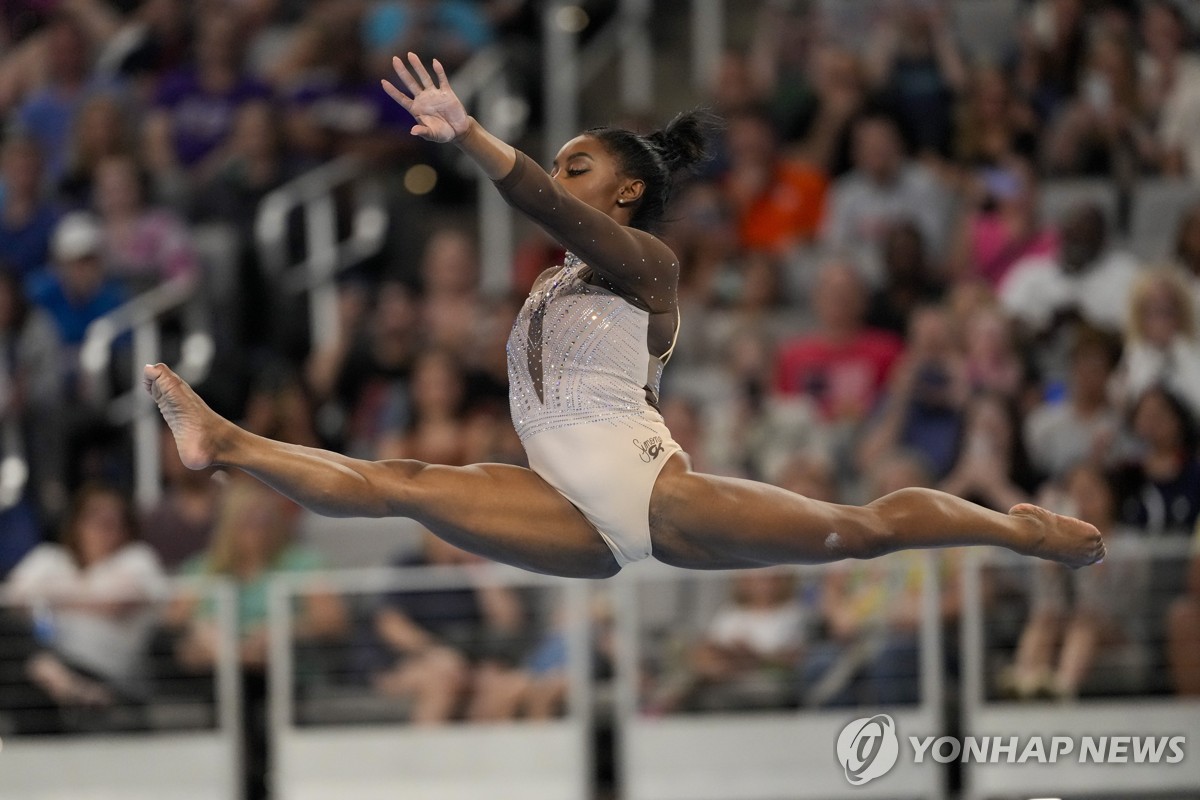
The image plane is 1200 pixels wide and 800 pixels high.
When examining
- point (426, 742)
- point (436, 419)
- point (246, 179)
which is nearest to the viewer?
point (426, 742)

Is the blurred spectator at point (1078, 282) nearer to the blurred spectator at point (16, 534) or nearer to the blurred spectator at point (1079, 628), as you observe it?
the blurred spectator at point (1079, 628)

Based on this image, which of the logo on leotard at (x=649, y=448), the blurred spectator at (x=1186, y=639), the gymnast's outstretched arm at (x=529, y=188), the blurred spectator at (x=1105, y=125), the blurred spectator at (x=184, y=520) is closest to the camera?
the gymnast's outstretched arm at (x=529, y=188)

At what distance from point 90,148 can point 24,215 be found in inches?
20.3

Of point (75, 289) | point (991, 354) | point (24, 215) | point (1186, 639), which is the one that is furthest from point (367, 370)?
point (1186, 639)

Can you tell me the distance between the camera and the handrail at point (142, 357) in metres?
8.68

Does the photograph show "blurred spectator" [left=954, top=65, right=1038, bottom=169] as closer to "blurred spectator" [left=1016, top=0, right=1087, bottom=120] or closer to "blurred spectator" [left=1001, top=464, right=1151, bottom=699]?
"blurred spectator" [left=1016, top=0, right=1087, bottom=120]

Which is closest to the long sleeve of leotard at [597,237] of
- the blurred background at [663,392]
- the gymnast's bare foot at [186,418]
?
the gymnast's bare foot at [186,418]

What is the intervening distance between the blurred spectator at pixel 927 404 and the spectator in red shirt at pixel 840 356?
7.5 inches

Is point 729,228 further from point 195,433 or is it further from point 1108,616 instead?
point 195,433

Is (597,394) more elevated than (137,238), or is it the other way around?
(137,238)

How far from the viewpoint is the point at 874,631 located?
22.6 ft

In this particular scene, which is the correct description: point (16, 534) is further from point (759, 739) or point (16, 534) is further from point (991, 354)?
point (991, 354)

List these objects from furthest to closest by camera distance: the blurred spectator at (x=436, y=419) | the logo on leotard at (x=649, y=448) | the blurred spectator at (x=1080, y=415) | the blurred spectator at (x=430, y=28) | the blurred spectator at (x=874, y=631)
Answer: the blurred spectator at (x=430, y=28) < the blurred spectator at (x=436, y=419) < the blurred spectator at (x=1080, y=415) < the blurred spectator at (x=874, y=631) < the logo on leotard at (x=649, y=448)

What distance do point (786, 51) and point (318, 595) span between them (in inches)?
172
